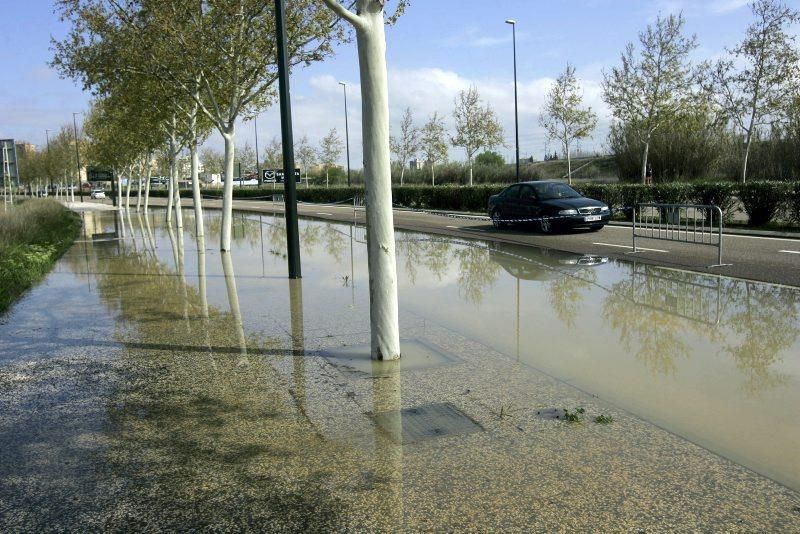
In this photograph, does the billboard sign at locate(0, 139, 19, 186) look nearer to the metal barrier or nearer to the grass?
the grass

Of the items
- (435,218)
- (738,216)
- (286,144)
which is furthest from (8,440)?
(435,218)

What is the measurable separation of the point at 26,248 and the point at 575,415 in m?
15.0

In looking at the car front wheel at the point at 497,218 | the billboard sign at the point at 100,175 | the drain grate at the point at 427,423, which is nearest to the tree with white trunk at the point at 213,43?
the car front wheel at the point at 497,218

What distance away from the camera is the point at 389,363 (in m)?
6.59

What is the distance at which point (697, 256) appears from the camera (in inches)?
544

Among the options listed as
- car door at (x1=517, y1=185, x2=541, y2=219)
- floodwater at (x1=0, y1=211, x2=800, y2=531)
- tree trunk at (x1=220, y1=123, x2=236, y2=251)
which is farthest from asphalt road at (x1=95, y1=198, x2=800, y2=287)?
tree trunk at (x1=220, y1=123, x2=236, y2=251)

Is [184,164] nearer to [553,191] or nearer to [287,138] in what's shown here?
[553,191]

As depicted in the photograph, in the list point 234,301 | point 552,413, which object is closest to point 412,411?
point 552,413

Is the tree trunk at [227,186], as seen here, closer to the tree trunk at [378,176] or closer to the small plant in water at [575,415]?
the tree trunk at [378,176]

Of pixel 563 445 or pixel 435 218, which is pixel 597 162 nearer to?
pixel 435 218

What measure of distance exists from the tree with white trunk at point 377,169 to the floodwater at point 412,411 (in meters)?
0.39

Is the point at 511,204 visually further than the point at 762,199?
Yes

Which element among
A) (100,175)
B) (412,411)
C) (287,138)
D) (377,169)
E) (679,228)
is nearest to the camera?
(412,411)

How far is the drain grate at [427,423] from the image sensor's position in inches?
187
